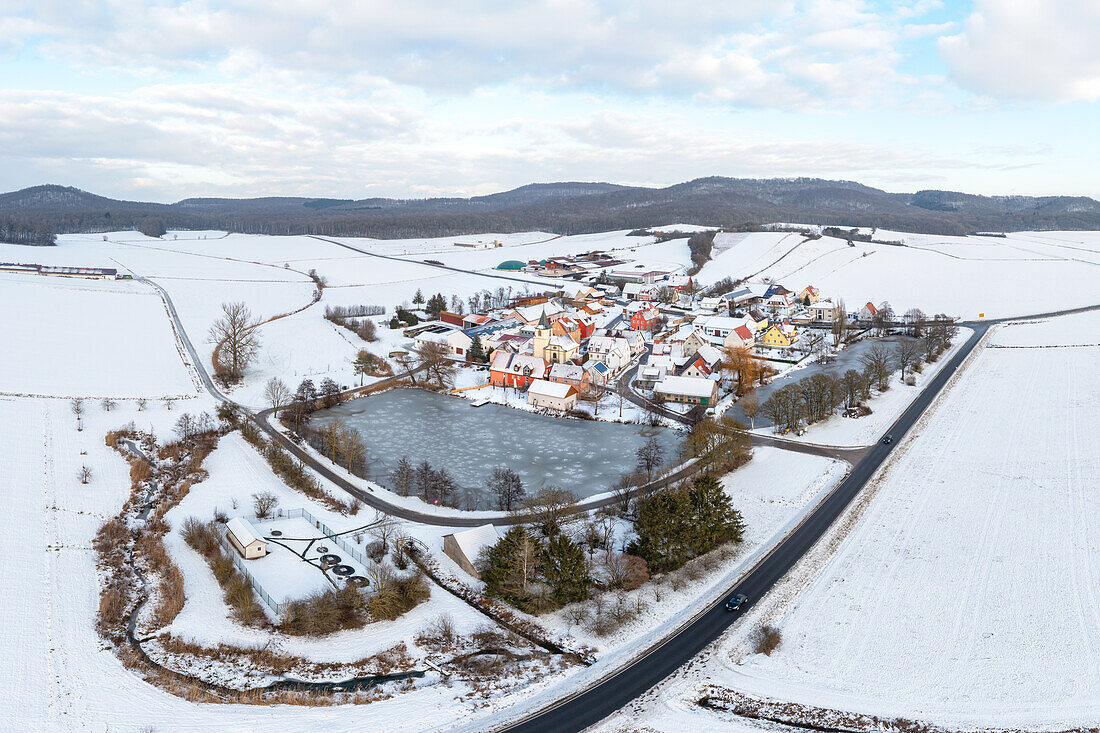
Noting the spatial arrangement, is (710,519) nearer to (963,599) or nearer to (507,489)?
(963,599)

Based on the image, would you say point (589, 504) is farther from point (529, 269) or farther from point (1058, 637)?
point (529, 269)

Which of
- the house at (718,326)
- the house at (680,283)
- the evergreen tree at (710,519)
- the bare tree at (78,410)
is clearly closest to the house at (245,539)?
the evergreen tree at (710,519)

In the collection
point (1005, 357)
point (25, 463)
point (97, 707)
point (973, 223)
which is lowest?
point (97, 707)

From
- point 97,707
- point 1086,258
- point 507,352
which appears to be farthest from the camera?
point 1086,258

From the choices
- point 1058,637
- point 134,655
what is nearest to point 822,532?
point 1058,637

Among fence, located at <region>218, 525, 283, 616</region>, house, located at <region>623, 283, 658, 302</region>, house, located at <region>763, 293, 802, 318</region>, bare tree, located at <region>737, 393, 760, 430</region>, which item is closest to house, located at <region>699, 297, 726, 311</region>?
house, located at <region>763, 293, 802, 318</region>

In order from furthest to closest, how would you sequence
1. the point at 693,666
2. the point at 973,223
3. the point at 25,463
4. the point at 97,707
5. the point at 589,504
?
the point at 973,223 < the point at 25,463 < the point at 589,504 < the point at 693,666 < the point at 97,707

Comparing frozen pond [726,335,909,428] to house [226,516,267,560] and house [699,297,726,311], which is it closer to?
house [699,297,726,311]

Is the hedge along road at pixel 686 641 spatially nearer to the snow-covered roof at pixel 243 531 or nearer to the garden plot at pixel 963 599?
the garden plot at pixel 963 599
